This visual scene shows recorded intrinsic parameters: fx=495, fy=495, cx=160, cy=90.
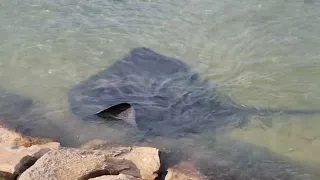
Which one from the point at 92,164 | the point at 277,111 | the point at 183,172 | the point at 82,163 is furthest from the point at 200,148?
the point at 82,163

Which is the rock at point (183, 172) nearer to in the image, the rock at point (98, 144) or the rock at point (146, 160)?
the rock at point (146, 160)

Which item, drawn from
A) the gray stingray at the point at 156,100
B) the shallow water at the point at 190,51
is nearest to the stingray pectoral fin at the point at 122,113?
the gray stingray at the point at 156,100

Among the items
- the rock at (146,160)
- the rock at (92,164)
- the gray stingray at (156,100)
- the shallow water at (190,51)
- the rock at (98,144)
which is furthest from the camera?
the gray stingray at (156,100)

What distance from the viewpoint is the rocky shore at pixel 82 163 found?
5.88 metres

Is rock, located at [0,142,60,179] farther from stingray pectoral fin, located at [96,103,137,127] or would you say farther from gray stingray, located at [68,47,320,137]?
gray stingray, located at [68,47,320,137]

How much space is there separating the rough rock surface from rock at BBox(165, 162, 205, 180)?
167cm

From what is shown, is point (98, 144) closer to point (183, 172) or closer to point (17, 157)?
point (17, 157)

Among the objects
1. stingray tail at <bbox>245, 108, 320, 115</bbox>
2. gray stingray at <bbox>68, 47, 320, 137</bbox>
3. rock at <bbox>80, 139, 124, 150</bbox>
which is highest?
stingray tail at <bbox>245, 108, 320, 115</bbox>

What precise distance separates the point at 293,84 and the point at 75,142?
404 cm

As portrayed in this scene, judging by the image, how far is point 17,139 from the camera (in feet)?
23.6

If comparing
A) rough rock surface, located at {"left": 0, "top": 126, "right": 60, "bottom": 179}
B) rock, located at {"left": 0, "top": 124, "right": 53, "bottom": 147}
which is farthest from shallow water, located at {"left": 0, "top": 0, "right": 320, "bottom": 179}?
rough rock surface, located at {"left": 0, "top": 126, "right": 60, "bottom": 179}

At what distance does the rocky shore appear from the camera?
19.3ft

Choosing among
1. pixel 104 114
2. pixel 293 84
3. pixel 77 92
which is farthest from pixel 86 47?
pixel 293 84

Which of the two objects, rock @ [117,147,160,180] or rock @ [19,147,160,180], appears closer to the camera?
rock @ [19,147,160,180]
